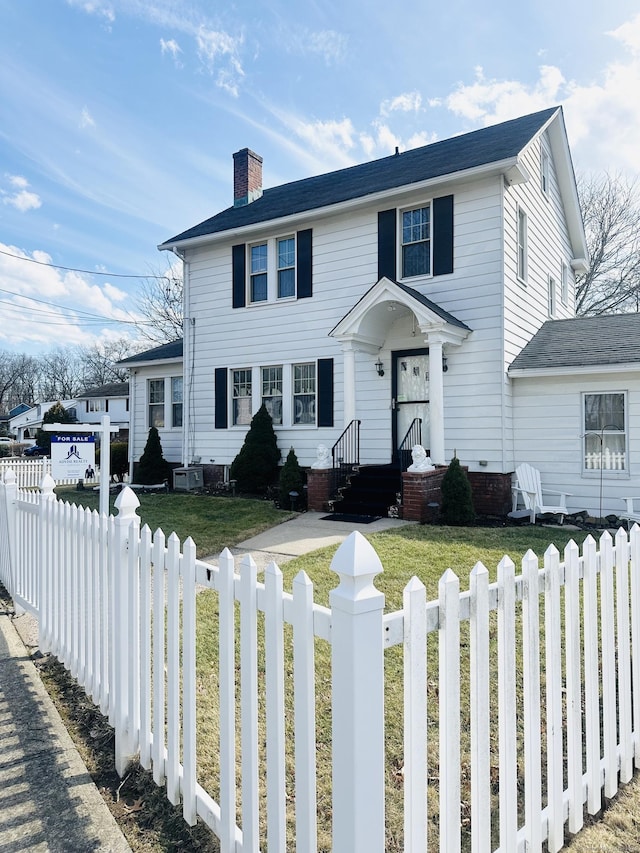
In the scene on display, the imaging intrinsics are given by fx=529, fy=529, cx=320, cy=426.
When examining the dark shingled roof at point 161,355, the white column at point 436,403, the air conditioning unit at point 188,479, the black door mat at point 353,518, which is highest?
the dark shingled roof at point 161,355

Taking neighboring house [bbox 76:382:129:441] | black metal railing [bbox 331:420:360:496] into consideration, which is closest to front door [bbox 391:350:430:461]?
black metal railing [bbox 331:420:360:496]

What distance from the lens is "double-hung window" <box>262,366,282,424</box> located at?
43.1 ft

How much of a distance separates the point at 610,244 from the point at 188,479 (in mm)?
20555

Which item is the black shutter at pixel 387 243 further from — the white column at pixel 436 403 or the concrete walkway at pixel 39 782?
the concrete walkway at pixel 39 782

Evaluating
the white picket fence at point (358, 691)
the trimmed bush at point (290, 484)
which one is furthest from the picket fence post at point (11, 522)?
the trimmed bush at point (290, 484)

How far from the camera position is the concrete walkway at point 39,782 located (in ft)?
7.17

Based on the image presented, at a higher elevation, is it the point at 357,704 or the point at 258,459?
the point at 258,459

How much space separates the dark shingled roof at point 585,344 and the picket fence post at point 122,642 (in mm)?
9172

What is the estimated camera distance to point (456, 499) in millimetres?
8930

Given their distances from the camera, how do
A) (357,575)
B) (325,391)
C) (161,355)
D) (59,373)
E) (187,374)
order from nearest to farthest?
(357,575) < (325,391) < (187,374) < (161,355) < (59,373)

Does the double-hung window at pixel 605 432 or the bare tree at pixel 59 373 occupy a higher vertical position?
the bare tree at pixel 59 373

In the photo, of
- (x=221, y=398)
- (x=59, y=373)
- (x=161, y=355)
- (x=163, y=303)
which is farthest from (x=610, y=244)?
(x=59, y=373)

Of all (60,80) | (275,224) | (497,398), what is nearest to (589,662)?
(497,398)

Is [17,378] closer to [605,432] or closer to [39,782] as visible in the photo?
[605,432]
